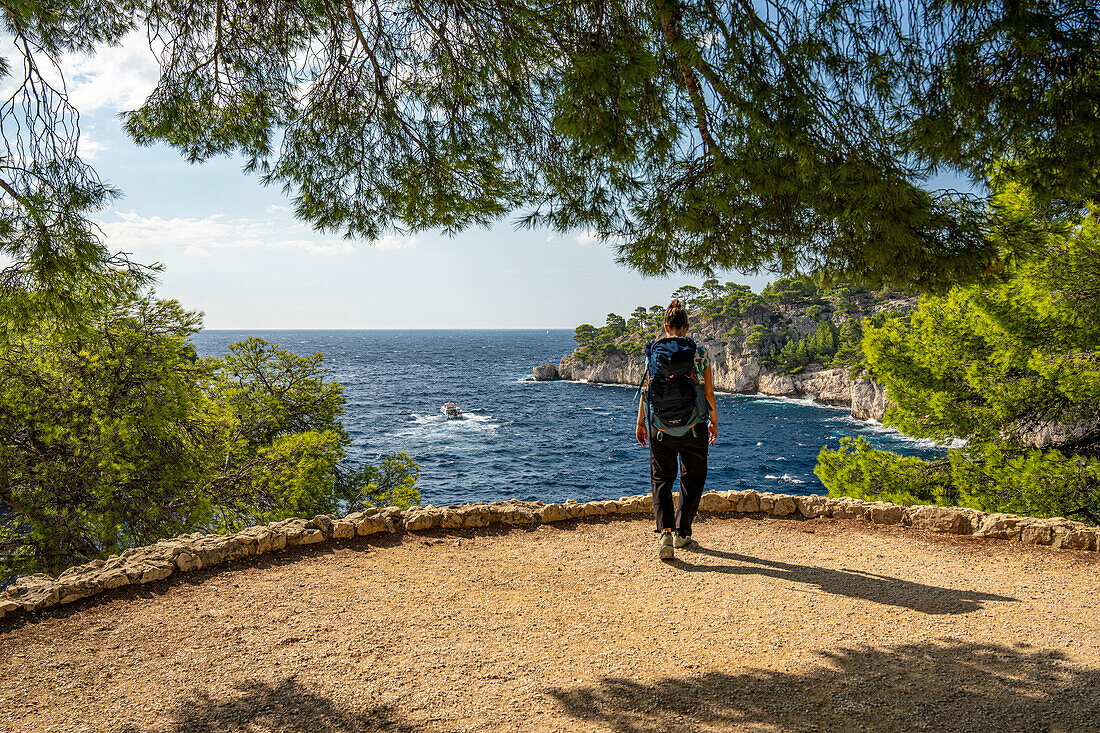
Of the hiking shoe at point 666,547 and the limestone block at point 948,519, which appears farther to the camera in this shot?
the limestone block at point 948,519

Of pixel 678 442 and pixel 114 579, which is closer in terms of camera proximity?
pixel 114 579

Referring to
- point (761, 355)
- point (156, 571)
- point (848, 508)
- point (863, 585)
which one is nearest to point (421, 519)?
point (156, 571)

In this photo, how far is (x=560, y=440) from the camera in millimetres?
42656

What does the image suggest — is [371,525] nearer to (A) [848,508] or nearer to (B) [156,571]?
(B) [156,571]

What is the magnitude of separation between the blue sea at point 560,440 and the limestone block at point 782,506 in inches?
282

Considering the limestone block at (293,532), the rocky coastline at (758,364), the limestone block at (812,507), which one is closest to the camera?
the limestone block at (293,532)

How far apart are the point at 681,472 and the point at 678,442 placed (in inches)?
13.1

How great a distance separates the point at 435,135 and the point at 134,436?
24.8 feet

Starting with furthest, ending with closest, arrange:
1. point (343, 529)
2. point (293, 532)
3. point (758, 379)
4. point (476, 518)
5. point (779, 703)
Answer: point (758, 379) < point (476, 518) < point (343, 529) < point (293, 532) < point (779, 703)

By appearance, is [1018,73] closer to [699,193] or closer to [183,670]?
[699,193]

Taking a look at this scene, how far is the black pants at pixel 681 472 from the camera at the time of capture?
479 cm

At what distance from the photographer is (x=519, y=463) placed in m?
35.6

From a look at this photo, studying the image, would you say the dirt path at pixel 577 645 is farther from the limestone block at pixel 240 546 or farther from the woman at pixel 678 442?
the woman at pixel 678 442

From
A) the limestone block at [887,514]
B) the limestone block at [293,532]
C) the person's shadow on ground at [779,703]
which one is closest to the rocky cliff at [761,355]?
the limestone block at [887,514]
